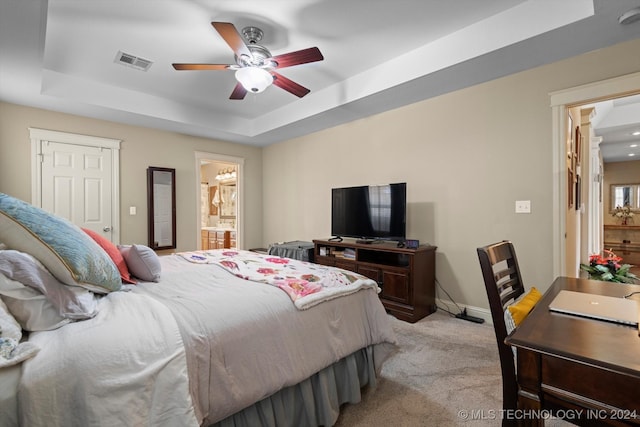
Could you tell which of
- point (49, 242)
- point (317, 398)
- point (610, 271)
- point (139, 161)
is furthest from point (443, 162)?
point (139, 161)

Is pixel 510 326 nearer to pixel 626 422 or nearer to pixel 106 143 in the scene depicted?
pixel 626 422

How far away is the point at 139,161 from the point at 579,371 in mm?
5095

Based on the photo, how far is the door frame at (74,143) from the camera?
3.59 meters

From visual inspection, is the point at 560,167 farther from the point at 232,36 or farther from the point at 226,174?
the point at 226,174

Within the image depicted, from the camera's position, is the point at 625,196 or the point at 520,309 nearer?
the point at 520,309

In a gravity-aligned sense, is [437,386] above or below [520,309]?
below

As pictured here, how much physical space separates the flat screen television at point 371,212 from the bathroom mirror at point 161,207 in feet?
8.59

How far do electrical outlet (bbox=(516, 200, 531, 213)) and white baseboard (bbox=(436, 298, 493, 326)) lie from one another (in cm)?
108

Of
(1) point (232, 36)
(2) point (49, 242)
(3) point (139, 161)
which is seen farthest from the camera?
(3) point (139, 161)

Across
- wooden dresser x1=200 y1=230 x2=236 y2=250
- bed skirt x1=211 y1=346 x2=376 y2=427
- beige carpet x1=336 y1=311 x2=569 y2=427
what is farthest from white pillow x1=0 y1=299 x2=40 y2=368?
wooden dresser x1=200 y1=230 x2=236 y2=250

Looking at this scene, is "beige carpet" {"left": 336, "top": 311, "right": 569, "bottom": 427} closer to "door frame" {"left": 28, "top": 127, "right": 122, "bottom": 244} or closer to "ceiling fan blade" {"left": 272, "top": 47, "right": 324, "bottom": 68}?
"ceiling fan blade" {"left": 272, "top": 47, "right": 324, "bottom": 68}

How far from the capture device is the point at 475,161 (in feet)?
10.4

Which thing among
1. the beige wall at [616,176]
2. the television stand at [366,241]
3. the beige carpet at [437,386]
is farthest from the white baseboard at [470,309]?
the beige wall at [616,176]

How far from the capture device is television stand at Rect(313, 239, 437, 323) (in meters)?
3.09
